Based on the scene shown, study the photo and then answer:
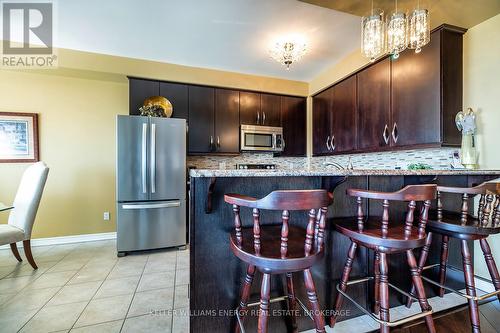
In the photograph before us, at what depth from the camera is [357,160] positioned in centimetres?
337

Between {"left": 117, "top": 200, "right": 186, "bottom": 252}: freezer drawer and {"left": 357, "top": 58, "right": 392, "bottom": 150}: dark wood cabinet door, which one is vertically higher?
{"left": 357, "top": 58, "right": 392, "bottom": 150}: dark wood cabinet door

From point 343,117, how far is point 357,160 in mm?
733

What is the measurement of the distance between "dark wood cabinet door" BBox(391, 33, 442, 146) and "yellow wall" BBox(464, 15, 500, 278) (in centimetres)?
34

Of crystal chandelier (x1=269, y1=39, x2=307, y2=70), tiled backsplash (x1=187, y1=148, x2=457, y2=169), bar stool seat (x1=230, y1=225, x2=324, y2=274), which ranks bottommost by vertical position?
bar stool seat (x1=230, y1=225, x2=324, y2=274)

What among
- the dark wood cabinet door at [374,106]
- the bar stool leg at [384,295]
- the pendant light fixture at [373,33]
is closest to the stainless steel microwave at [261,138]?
the dark wood cabinet door at [374,106]

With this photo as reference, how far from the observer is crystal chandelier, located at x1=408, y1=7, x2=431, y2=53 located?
1.61 meters

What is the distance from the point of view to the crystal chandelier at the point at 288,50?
104 inches

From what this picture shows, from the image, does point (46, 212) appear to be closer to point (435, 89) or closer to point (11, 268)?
point (11, 268)

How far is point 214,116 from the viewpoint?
3.48 m

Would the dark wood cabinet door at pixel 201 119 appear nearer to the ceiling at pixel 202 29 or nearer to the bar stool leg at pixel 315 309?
the ceiling at pixel 202 29

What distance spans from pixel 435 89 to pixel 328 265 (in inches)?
74.0

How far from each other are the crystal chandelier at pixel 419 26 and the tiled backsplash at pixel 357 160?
1156 millimetres

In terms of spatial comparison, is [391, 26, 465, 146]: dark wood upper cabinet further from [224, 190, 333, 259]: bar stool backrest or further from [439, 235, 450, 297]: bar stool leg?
[224, 190, 333, 259]: bar stool backrest

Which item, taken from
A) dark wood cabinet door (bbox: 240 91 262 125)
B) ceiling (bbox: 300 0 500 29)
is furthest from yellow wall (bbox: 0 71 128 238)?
ceiling (bbox: 300 0 500 29)
